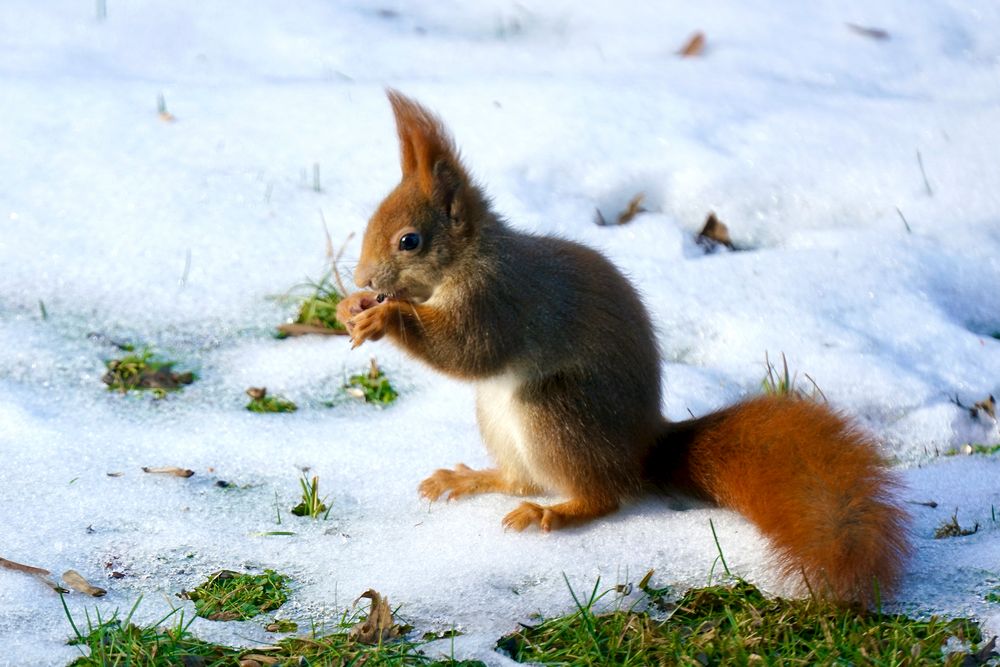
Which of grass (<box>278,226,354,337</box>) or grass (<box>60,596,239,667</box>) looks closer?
grass (<box>60,596,239,667</box>)

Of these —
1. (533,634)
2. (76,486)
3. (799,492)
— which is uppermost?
(799,492)

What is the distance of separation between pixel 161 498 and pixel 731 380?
1.62 metres

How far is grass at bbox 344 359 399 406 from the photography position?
3.50 m

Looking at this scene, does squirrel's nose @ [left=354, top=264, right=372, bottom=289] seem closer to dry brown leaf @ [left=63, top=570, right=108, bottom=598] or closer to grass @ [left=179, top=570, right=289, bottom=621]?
grass @ [left=179, top=570, right=289, bottom=621]

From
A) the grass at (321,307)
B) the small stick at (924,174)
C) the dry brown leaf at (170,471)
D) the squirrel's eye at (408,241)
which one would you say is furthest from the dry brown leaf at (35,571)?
the small stick at (924,174)

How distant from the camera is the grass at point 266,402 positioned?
3.39m

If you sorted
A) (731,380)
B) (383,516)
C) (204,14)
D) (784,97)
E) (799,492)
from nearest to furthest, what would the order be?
(799,492), (383,516), (731,380), (784,97), (204,14)

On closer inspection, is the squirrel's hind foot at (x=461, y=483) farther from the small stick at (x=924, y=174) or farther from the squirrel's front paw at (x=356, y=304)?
the small stick at (x=924, y=174)

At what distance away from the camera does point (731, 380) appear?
3.55 m

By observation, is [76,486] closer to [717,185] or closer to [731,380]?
[731,380]

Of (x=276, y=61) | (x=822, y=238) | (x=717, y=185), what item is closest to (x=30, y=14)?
(x=276, y=61)

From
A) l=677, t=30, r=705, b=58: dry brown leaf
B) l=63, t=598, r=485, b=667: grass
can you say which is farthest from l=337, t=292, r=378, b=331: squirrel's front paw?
l=677, t=30, r=705, b=58: dry brown leaf

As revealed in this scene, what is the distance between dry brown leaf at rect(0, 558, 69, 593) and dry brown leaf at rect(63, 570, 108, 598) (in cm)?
2

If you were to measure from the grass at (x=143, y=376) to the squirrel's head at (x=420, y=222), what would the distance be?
99 cm
